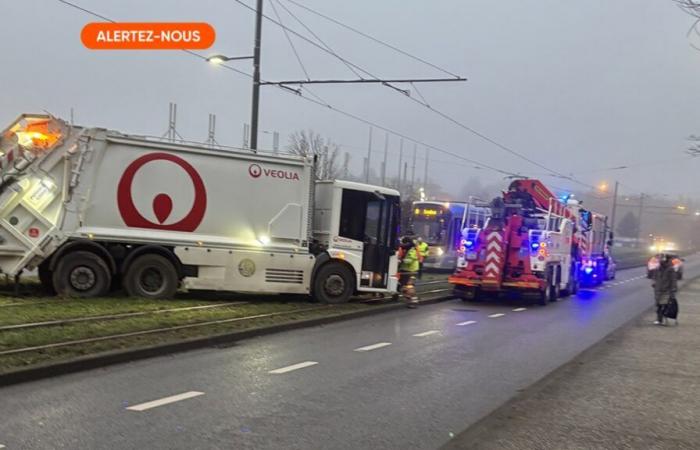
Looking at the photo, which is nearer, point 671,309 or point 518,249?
point 671,309

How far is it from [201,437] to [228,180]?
9.38 m

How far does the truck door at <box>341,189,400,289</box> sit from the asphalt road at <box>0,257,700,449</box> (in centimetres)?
353

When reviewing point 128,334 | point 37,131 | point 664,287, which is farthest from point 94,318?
point 664,287

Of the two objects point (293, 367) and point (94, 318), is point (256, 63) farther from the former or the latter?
point (293, 367)

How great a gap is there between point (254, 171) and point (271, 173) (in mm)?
386

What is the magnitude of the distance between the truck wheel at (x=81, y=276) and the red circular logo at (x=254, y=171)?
368 centimetres

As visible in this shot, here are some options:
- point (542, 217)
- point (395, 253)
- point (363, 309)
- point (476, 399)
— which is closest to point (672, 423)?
point (476, 399)

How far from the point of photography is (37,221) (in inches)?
496

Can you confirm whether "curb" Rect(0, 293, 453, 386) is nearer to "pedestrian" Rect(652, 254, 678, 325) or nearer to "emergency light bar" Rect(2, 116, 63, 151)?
"emergency light bar" Rect(2, 116, 63, 151)

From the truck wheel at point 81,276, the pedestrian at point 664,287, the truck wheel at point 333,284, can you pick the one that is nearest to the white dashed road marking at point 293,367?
the truck wheel at point 333,284

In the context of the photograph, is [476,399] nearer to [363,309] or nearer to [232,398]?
[232,398]

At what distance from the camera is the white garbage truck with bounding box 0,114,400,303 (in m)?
12.7

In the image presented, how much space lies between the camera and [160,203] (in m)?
13.6

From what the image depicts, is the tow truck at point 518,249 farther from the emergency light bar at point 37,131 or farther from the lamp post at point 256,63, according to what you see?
the emergency light bar at point 37,131
